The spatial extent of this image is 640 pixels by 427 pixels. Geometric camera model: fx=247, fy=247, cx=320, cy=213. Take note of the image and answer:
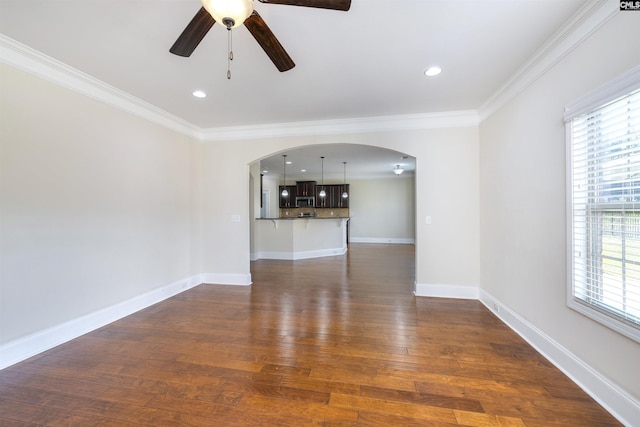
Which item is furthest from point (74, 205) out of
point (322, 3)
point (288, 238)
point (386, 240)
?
point (386, 240)

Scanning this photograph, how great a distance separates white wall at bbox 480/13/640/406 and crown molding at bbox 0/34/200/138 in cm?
438

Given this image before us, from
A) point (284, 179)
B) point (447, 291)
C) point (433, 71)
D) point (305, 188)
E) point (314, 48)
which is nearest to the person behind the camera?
point (314, 48)

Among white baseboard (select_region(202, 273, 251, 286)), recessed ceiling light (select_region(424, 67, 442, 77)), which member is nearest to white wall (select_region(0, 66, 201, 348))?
white baseboard (select_region(202, 273, 251, 286))

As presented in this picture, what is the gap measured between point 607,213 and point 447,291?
7.54 ft

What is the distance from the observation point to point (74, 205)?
252 cm

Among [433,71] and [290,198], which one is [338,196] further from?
[433,71]

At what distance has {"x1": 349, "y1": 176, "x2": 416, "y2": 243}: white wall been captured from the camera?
9.51 m

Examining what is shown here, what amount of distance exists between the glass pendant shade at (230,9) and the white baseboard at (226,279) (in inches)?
146

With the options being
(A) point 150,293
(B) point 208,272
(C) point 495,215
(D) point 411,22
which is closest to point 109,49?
(D) point 411,22

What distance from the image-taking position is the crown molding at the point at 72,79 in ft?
6.79

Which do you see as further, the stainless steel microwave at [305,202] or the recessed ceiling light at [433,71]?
the stainless steel microwave at [305,202]

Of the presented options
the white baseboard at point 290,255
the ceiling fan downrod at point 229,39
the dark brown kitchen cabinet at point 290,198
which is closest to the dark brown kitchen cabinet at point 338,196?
the dark brown kitchen cabinet at point 290,198

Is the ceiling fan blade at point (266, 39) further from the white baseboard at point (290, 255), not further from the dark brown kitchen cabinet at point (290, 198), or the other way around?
the dark brown kitchen cabinet at point (290, 198)

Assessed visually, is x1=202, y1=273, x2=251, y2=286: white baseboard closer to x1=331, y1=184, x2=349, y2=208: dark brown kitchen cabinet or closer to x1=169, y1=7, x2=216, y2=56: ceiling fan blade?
x1=169, y1=7, x2=216, y2=56: ceiling fan blade
